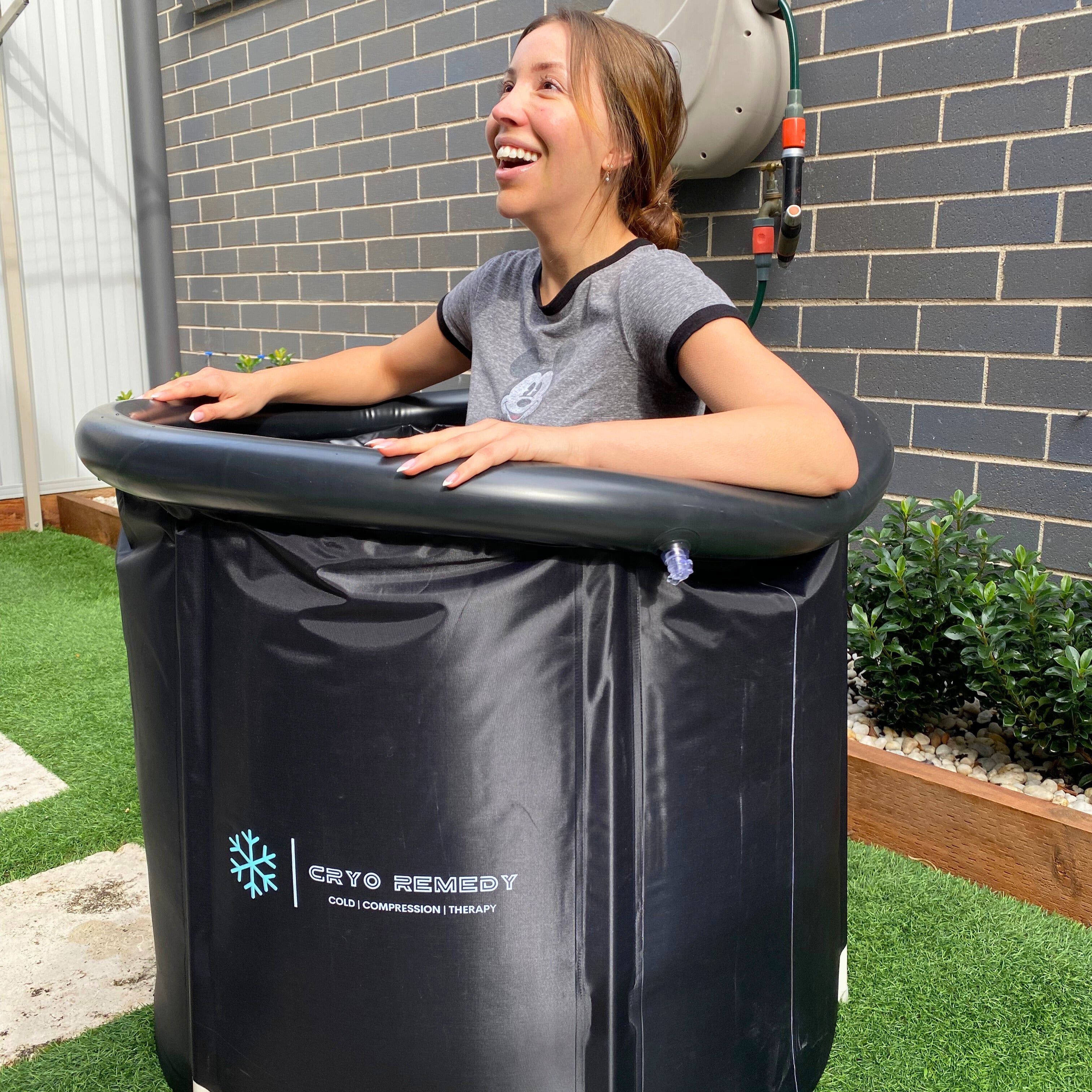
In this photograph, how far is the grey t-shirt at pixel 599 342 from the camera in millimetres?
1276

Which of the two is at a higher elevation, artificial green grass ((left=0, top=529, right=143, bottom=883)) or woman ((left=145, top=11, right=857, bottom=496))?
woman ((left=145, top=11, right=857, bottom=496))

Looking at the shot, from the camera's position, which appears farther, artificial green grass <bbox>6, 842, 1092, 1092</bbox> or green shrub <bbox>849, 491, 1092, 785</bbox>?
green shrub <bbox>849, 491, 1092, 785</bbox>

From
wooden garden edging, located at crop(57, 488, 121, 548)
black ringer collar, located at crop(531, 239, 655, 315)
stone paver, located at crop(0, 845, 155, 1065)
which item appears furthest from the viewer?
wooden garden edging, located at crop(57, 488, 121, 548)

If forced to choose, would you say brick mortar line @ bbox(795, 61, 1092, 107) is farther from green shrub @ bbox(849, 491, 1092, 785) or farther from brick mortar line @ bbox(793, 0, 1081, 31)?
green shrub @ bbox(849, 491, 1092, 785)

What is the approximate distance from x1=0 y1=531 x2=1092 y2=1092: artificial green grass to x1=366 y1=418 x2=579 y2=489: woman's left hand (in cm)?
101

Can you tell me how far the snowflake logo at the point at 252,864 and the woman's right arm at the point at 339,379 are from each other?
0.62 meters

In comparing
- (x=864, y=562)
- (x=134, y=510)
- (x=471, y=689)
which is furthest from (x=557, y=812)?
(x=864, y=562)

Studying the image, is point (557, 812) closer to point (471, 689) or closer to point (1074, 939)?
point (471, 689)

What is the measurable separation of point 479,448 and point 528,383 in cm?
52

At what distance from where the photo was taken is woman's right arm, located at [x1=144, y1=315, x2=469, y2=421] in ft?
4.94

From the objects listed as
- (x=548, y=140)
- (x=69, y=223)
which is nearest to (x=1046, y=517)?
(x=548, y=140)

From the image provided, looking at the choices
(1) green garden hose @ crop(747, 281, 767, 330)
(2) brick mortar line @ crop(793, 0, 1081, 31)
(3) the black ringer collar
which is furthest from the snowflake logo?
(2) brick mortar line @ crop(793, 0, 1081, 31)

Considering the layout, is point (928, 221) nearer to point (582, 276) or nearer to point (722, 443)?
point (582, 276)

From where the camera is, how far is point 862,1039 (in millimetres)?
1519
